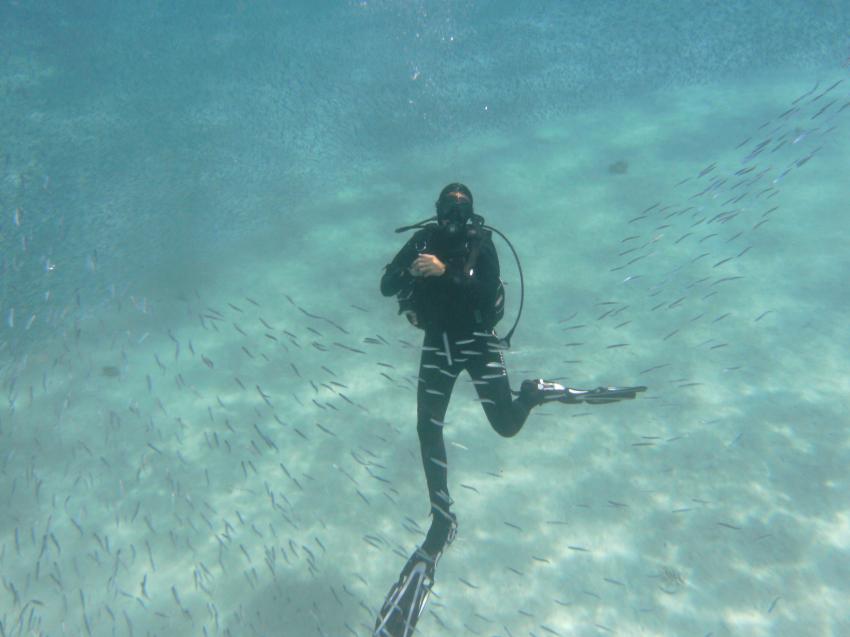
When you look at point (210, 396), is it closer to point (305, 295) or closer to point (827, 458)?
point (305, 295)

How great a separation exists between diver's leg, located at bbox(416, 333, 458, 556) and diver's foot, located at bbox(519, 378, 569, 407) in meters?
0.82

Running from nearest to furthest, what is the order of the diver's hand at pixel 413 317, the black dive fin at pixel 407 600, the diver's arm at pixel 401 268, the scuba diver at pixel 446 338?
1. the scuba diver at pixel 446 338
2. the diver's arm at pixel 401 268
3. the diver's hand at pixel 413 317
4. the black dive fin at pixel 407 600

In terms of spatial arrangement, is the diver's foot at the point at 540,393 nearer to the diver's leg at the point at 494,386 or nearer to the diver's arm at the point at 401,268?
the diver's leg at the point at 494,386

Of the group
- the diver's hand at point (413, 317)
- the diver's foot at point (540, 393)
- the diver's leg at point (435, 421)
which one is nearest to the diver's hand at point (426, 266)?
the diver's hand at point (413, 317)

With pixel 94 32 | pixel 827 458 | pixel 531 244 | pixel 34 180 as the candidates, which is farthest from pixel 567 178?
pixel 94 32

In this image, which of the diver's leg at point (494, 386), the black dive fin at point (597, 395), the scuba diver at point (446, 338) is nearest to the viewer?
the scuba diver at point (446, 338)

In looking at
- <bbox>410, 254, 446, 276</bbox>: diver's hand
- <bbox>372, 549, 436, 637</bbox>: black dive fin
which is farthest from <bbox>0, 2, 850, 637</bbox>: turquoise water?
<bbox>410, 254, 446, 276</bbox>: diver's hand

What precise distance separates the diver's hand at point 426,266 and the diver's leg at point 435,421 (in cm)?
75

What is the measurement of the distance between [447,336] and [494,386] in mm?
690

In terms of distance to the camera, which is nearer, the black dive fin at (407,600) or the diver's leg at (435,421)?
the diver's leg at (435,421)

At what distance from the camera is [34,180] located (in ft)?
41.9

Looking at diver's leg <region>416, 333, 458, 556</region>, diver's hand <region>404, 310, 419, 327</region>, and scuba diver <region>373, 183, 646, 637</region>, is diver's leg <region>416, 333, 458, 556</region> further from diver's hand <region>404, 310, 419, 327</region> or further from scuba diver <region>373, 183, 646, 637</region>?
diver's hand <region>404, 310, 419, 327</region>

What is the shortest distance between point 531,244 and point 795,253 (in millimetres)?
4781

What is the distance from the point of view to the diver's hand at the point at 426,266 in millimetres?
3566
